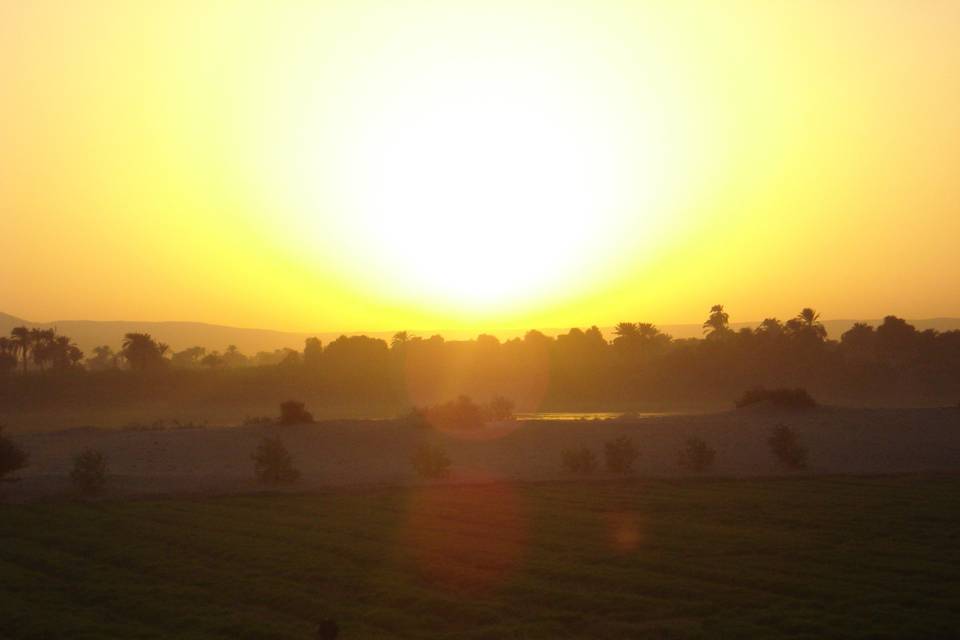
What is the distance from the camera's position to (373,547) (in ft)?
65.8

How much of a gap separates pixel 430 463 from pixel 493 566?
14475 mm

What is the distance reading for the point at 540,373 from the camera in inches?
3351

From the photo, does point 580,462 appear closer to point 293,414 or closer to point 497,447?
point 497,447

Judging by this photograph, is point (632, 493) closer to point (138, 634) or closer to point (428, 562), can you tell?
point (428, 562)

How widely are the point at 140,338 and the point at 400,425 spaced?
54.4m

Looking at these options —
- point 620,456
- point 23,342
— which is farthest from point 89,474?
point 23,342

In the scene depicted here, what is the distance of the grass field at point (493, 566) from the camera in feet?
47.7

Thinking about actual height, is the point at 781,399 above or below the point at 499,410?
above

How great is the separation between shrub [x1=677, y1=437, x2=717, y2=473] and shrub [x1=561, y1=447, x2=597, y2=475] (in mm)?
2935

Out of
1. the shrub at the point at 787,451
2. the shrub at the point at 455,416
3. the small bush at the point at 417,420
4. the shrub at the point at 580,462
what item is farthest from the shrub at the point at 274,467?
the shrub at the point at 787,451

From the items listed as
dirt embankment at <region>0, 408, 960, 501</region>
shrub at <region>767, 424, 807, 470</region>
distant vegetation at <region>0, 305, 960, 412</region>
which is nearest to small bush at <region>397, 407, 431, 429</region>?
dirt embankment at <region>0, 408, 960, 501</region>

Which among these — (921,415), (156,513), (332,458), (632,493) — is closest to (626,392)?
(921,415)

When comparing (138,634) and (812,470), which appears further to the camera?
(812,470)

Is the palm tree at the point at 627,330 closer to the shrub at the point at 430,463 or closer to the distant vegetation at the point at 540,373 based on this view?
the distant vegetation at the point at 540,373
